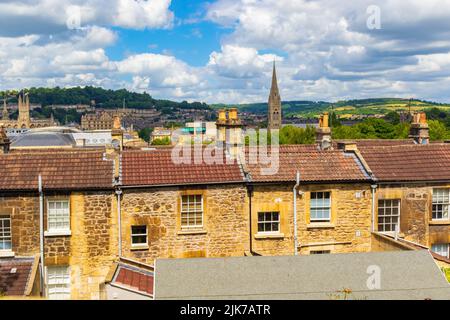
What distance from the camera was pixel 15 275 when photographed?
1773cm

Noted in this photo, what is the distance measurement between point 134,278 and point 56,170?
6.08 m

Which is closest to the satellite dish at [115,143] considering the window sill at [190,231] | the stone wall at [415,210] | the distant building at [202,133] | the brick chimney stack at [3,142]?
the brick chimney stack at [3,142]

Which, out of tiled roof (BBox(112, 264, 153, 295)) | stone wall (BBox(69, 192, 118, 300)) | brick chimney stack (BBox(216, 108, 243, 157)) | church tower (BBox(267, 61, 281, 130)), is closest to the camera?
tiled roof (BBox(112, 264, 153, 295))

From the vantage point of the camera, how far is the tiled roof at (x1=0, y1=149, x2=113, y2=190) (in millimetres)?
19391

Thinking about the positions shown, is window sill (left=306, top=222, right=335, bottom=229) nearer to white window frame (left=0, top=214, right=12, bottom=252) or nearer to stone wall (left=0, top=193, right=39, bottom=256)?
stone wall (left=0, top=193, right=39, bottom=256)

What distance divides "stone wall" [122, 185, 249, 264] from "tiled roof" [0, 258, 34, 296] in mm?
3573

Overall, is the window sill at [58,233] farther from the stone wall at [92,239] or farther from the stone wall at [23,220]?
the stone wall at [23,220]

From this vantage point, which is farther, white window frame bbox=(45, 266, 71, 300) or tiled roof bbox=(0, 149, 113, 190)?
tiled roof bbox=(0, 149, 113, 190)

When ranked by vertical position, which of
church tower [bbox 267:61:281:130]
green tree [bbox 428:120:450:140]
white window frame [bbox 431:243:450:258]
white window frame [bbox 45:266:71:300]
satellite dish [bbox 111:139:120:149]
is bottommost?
white window frame [bbox 45:266:71:300]

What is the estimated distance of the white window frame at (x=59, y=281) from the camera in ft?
62.7

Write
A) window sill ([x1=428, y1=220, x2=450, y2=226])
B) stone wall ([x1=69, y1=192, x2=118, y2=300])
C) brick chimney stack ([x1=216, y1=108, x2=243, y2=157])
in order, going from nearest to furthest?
stone wall ([x1=69, y1=192, x2=118, y2=300])
window sill ([x1=428, y1=220, x2=450, y2=226])
brick chimney stack ([x1=216, y1=108, x2=243, y2=157])

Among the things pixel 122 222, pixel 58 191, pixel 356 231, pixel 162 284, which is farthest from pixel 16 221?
pixel 356 231

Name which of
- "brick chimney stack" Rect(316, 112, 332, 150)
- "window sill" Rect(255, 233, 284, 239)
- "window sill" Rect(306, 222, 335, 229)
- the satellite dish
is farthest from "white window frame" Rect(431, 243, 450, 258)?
the satellite dish
